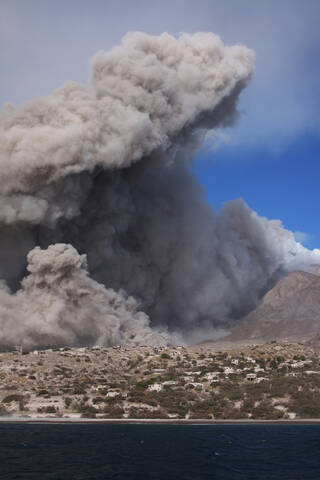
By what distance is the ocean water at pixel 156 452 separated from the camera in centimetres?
2514

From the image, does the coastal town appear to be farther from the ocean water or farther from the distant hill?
the distant hill

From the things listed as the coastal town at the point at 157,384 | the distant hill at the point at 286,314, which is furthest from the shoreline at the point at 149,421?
the distant hill at the point at 286,314

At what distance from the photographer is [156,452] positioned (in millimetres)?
31469

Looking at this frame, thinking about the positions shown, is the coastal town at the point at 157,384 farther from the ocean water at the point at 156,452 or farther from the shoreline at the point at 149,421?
the ocean water at the point at 156,452

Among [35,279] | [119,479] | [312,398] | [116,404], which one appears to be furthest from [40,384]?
[119,479]

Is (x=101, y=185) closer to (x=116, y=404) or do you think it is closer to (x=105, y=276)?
(x=105, y=276)

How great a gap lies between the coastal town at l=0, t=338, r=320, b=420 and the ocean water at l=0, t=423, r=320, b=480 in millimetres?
4686

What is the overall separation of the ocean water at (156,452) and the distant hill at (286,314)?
67553 mm

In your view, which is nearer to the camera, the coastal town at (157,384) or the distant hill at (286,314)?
the coastal town at (157,384)

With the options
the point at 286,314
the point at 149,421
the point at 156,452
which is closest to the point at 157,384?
the point at 149,421

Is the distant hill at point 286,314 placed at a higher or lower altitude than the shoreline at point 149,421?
higher

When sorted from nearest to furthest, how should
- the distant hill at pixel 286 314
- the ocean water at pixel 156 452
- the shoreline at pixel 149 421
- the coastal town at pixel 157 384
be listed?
the ocean water at pixel 156 452
the shoreline at pixel 149 421
the coastal town at pixel 157 384
the distant hill at pixel 286 314

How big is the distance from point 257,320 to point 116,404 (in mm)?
75407

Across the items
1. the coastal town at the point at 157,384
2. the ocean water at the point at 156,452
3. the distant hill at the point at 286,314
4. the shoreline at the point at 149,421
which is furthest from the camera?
the distant hill at the point at 286,314
